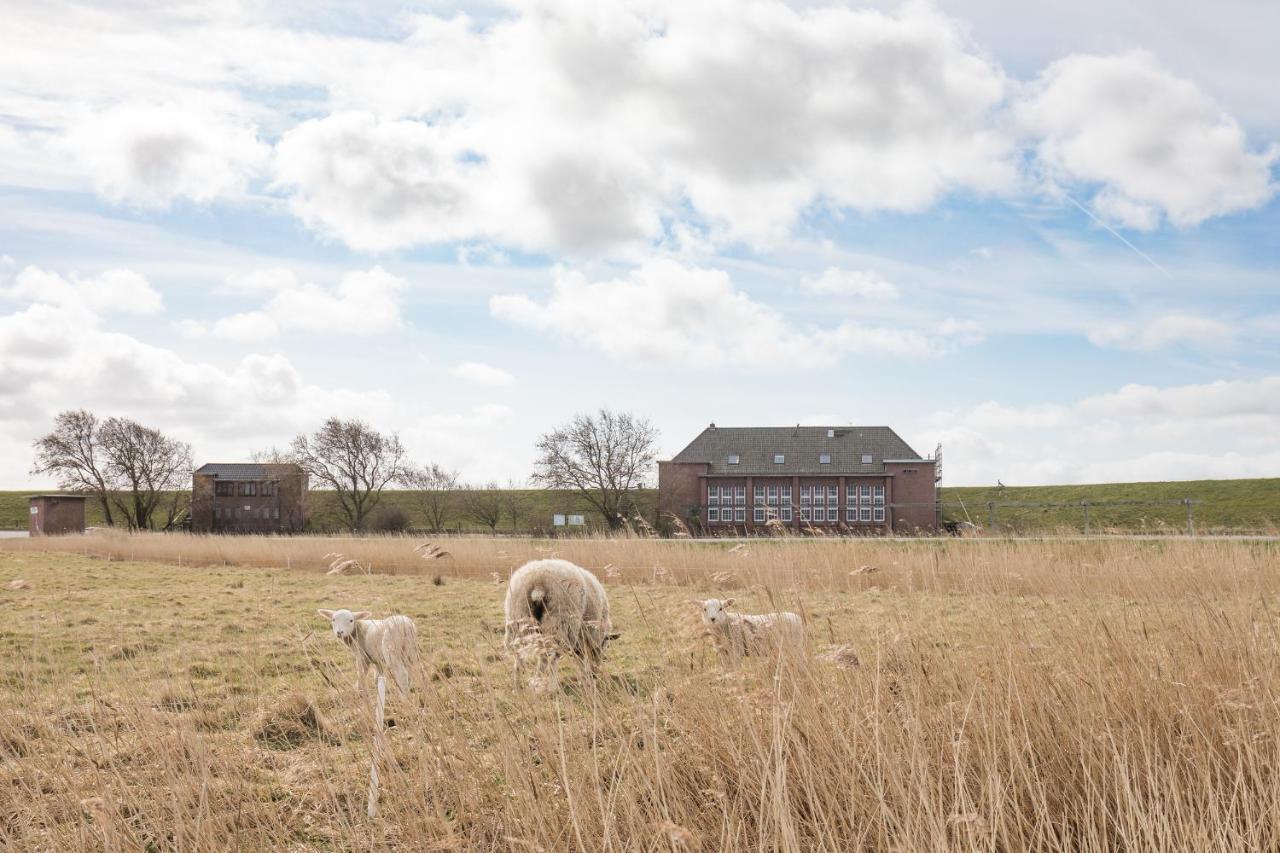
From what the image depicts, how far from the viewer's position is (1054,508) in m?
55.9

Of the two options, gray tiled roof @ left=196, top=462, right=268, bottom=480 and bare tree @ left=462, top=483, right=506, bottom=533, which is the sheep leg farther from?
gray tiled roof @ left=196, top=462, right=268, bottom=480

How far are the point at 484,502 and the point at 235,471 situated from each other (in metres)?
27.0

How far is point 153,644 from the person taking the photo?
984 cm

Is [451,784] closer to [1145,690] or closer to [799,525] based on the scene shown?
[1145,690]

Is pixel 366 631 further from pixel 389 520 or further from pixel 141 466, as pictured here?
pixel 141 466

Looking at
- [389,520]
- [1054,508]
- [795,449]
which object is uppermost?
[795,449]

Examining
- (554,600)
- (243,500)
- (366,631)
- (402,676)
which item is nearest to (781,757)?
(402,676)

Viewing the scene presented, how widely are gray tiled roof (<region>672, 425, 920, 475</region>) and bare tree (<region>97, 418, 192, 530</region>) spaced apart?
38.5 m

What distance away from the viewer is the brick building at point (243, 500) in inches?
2655

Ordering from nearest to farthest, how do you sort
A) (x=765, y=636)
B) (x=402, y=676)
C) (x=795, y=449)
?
(x=402, y=676)
(x=765, y=636)
(x=795, y=449)

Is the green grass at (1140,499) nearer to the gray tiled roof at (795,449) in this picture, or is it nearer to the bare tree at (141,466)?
the gray tiled roof at (795,449)

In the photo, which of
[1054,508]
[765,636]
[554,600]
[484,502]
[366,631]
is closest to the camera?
[765,636]

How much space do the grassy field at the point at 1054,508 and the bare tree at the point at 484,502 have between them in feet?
2.97

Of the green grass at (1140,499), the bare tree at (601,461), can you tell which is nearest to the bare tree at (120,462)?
the bare tree at (601,461)
